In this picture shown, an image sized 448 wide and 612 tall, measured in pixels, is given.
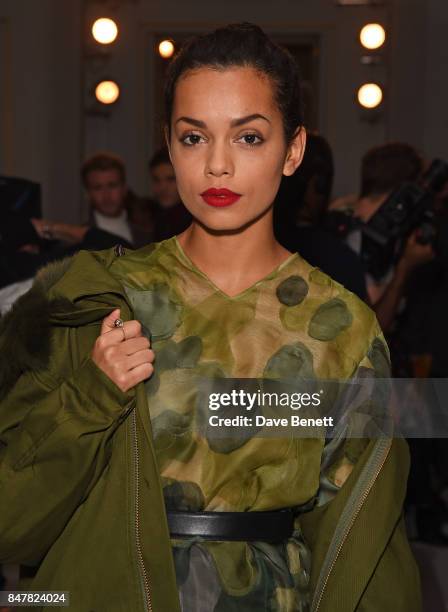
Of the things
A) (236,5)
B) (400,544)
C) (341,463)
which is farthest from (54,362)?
(236,5)

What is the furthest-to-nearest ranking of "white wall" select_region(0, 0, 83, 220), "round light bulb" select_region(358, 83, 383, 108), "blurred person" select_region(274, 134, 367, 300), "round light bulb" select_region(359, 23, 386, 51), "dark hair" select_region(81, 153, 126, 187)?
"round light bulb" select_region(358, 83, 383, 108) < "round light bulb" select_region(359, 23, 386, 51) < "white wall" select_region(0, 0, 83, 220) < "dark hair" select_region(81, 153, 126, 187) < "blurred person" select_region(274, 134, 367, 300)

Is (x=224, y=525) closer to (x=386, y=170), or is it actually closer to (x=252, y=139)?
(x=252, y=139)

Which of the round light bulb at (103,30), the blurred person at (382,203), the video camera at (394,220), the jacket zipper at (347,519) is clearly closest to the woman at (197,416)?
the jacket zipper at (347,519)

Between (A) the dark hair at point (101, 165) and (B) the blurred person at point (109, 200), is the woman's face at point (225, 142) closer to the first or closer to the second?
(B) the blurred person at point (109, 200)

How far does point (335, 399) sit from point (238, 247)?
9.3 inches

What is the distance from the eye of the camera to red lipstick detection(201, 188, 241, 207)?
1394mm

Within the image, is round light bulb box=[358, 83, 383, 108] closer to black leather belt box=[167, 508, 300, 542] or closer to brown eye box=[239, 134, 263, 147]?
brown eye box=[239, 134, 263, 147]

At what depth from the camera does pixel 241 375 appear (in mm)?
1426

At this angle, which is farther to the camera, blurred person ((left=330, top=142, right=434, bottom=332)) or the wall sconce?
the wall sconce

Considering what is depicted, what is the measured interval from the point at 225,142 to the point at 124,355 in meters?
0.29

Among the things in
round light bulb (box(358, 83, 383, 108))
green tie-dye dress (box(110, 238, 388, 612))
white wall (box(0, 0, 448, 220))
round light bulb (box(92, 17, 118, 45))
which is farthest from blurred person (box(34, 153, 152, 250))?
round light bulb (box(358, 83, 383, 108))

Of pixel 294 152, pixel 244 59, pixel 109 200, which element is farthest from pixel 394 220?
pixel 244 59

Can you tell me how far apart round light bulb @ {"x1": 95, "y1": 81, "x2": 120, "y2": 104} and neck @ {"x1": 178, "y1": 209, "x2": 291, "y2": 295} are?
18.8ft

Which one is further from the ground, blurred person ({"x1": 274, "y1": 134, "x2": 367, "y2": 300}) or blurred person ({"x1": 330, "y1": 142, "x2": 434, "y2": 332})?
blurred person ({"x1": 274, "y1": 134, "x2": 367, "y2": 300})
